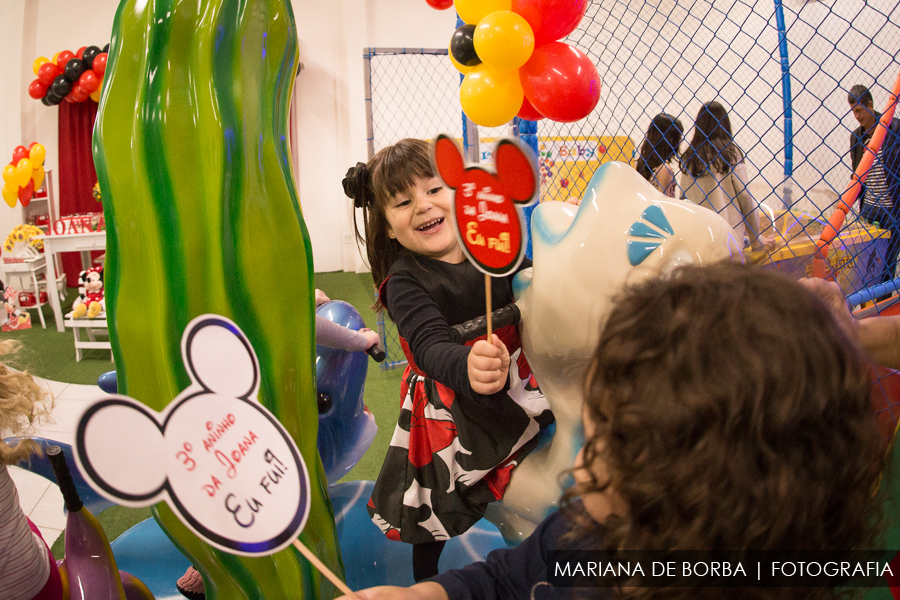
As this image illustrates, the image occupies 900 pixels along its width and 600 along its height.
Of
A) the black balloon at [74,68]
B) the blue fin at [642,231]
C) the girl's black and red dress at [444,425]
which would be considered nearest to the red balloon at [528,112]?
the girl's black and red dress at [444,425]

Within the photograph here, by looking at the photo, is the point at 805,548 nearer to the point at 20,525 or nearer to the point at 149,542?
the point at 20,525

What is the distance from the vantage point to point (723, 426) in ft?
1.29

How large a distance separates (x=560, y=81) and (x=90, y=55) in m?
5.16

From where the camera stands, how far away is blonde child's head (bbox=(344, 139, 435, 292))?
39.0 inches

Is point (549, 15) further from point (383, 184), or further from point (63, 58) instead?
point (63, 58)

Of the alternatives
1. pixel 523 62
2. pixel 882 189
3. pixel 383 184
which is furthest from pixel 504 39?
pixel 882 189

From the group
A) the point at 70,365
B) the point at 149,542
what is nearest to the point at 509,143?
the point at 149,542

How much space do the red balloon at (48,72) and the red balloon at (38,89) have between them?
0.05m

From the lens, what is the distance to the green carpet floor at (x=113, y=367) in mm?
1859

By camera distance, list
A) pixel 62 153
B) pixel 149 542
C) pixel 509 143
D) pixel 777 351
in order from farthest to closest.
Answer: pixel 62 153
pixel 149 542
pixel 509 143
pixel 777 351

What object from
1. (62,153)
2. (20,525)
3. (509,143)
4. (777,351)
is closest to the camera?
(777,351)

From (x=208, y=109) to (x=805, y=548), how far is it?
2.47ft

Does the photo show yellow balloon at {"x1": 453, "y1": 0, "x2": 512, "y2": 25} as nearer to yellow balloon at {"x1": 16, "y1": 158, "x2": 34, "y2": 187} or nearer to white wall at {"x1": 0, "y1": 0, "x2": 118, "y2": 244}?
yellow balloon at {"x1": 16, "y1": 158, "x2": 34, "y2": 187}

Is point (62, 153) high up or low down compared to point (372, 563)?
up
